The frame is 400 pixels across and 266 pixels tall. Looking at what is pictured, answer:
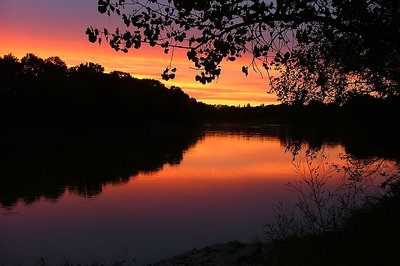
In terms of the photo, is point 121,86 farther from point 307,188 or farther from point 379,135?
point 379,135

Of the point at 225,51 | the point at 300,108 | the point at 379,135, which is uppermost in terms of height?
the point at 225,51

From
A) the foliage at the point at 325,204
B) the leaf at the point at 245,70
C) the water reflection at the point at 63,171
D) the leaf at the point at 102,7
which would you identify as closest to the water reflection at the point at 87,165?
the water reflection at the point at 63,171

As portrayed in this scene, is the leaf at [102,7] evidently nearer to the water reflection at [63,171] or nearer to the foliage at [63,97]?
the water reflection at [63,171]

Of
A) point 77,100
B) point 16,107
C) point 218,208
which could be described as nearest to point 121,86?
point 77,100

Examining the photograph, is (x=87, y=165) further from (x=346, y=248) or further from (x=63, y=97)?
(x=63, y=97)

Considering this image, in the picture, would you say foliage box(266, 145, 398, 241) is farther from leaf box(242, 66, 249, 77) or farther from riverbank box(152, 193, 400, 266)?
leaf box(242, 66, 249, 77)

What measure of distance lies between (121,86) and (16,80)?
31724mm

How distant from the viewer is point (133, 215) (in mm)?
15961

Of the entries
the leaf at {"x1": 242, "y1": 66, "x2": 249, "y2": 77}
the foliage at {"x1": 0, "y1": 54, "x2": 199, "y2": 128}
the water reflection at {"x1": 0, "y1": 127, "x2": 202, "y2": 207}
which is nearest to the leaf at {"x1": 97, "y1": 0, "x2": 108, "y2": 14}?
the leaf at {"x1": 242, "y1": 66, "x2": 249, "y2": 77}

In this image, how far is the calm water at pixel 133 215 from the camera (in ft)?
39.1

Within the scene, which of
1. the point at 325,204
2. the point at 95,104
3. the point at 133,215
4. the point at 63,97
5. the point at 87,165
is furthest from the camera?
the point at 95,104

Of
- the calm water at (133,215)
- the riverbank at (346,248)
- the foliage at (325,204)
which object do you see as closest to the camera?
the riverbank at (346,248)

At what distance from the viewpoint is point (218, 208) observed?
17.3 meters

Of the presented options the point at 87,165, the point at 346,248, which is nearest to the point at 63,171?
the point at 87,165
